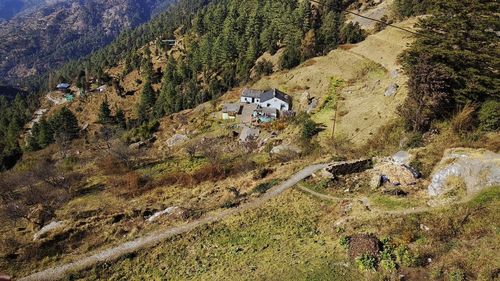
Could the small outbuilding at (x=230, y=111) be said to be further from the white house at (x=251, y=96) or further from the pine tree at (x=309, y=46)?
the pine tree at (x=309, y=46)

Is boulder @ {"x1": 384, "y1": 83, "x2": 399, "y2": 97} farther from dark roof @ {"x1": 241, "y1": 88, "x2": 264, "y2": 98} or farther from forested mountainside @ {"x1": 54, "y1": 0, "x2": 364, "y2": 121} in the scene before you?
forested mountainside @ {"x1": 54, "y1": 0, "x2": 364, "y2": 121}

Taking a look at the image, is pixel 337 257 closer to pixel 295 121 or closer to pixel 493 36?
pixel 493 36

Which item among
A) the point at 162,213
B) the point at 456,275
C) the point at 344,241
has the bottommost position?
the point at 162,213

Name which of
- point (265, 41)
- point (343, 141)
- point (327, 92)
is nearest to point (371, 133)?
point (343, 141)

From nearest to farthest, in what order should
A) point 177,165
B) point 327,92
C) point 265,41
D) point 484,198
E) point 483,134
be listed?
point 484,198 < point 483,134 < point 177,165 < point 327,92 < point 265,41

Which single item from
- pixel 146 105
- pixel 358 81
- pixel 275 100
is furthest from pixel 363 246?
pixel 146 105

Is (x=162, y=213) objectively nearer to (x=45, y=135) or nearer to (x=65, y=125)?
(x=45, y=135)

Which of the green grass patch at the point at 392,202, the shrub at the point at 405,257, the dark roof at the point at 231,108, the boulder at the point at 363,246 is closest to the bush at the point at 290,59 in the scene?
the dark roof at the point at 231,108
